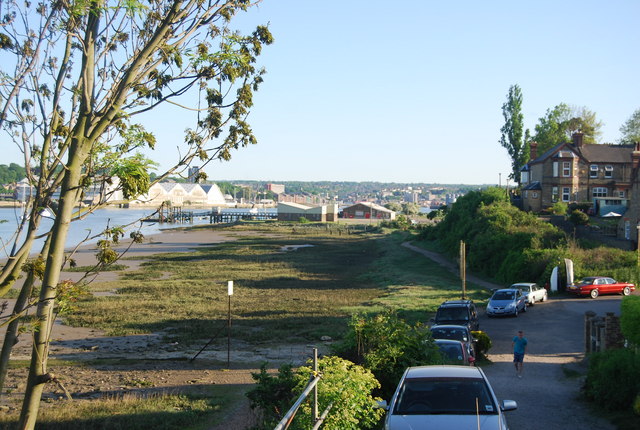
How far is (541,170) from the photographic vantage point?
6794cm

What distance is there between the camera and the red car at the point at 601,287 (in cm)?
3750

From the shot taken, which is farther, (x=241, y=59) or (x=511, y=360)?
(x=511, y=360)

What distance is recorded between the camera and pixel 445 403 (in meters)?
9.70

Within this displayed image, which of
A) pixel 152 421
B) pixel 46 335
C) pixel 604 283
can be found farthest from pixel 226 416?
pixel 604 283

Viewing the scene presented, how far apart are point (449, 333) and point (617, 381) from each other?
238 inches

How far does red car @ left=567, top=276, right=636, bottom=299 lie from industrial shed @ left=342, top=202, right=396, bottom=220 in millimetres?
129056

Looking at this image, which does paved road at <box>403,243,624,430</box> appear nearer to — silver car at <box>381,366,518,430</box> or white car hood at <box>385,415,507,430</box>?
silver car at <box>381,366,518,430</box>

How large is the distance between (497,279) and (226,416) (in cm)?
3574

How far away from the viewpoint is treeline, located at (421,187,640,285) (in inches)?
1618

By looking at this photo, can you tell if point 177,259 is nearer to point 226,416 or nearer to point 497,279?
point 497,279

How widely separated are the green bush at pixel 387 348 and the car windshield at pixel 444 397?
299 cm

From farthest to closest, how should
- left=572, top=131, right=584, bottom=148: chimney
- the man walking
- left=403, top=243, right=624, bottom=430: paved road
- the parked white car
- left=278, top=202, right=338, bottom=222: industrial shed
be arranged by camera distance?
left=278, top=202, right=338, bottom=222: industrial shed < left=572, top=131, right=584, bottom=148: chimney < the parked white car < the man walking < left=403, top=243, right=624, bottom=430: paved road

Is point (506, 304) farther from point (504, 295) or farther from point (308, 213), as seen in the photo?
point (308, 213)

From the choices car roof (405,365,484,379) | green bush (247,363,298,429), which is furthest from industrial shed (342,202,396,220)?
car roof (405,365,484,379)
